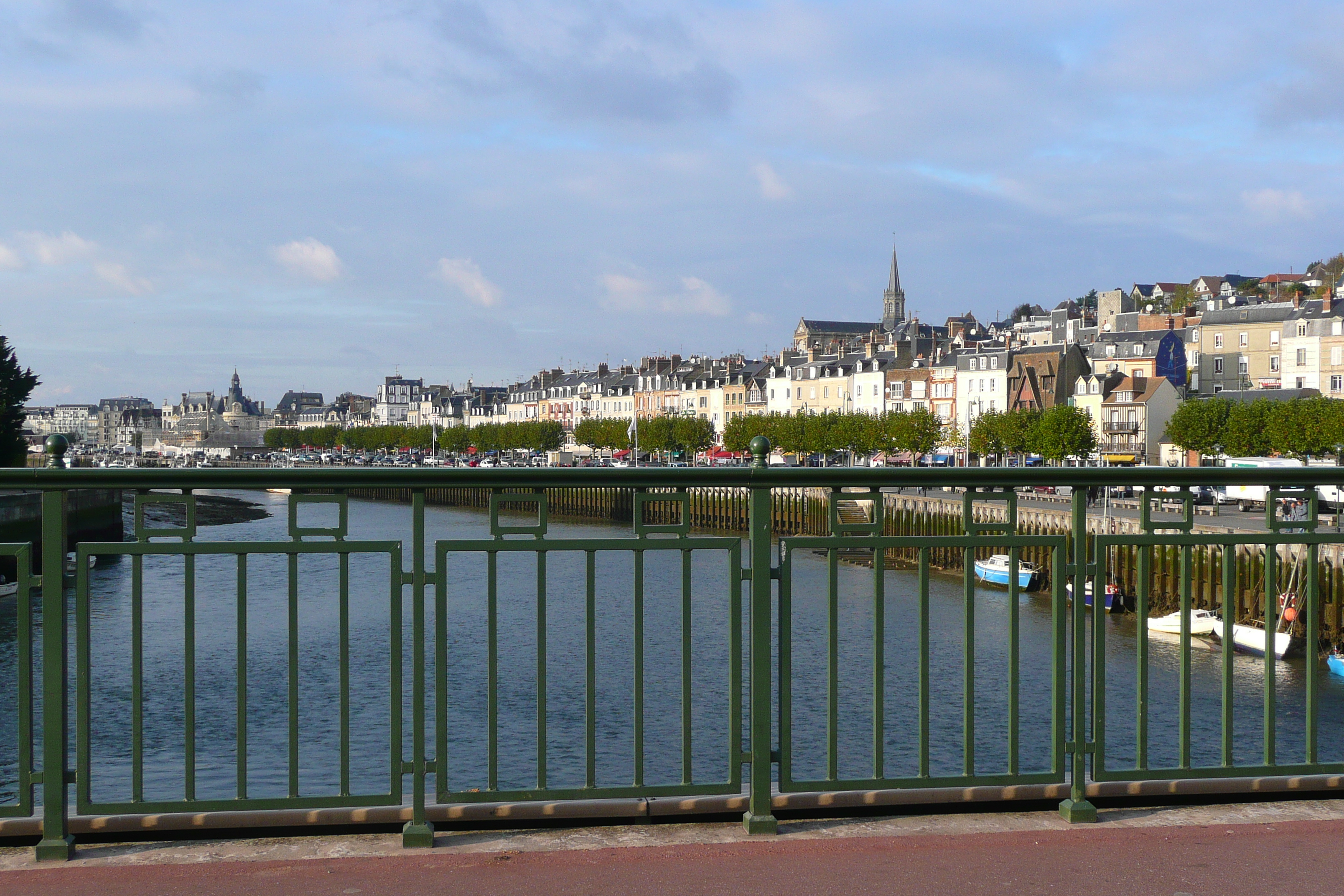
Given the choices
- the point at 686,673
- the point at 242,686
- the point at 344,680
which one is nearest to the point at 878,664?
the point at 686,673

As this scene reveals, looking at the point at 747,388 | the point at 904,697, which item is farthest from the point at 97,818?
the point at 747,388

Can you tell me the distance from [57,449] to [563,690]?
16.4 m

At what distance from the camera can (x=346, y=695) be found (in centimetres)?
409

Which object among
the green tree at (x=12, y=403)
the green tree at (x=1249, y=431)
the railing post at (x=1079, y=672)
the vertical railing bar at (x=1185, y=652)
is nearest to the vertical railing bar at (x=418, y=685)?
the railing post at (x=1079, y=672)

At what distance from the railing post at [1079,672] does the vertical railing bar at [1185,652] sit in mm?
289

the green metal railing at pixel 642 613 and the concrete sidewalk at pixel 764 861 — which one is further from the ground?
the green metal railing at pixel 642 613

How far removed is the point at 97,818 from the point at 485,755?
12.7 m

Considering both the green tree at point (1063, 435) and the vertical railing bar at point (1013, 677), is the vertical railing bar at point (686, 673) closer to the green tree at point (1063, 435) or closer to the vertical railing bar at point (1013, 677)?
the vertical railing bar at point (1013, 677)

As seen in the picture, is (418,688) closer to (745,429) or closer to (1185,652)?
(1185,652)

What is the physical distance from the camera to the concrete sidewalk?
3594 mm

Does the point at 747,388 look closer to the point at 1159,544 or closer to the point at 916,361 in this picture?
the point at 916,361

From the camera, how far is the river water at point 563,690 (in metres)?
15.5

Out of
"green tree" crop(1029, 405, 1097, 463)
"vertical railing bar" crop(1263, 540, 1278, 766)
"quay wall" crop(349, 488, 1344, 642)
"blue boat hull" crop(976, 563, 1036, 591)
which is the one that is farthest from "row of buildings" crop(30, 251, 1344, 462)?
"vertical railing bar" crop(1263, 540, 1278, 766)

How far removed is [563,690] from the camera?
1986cm
